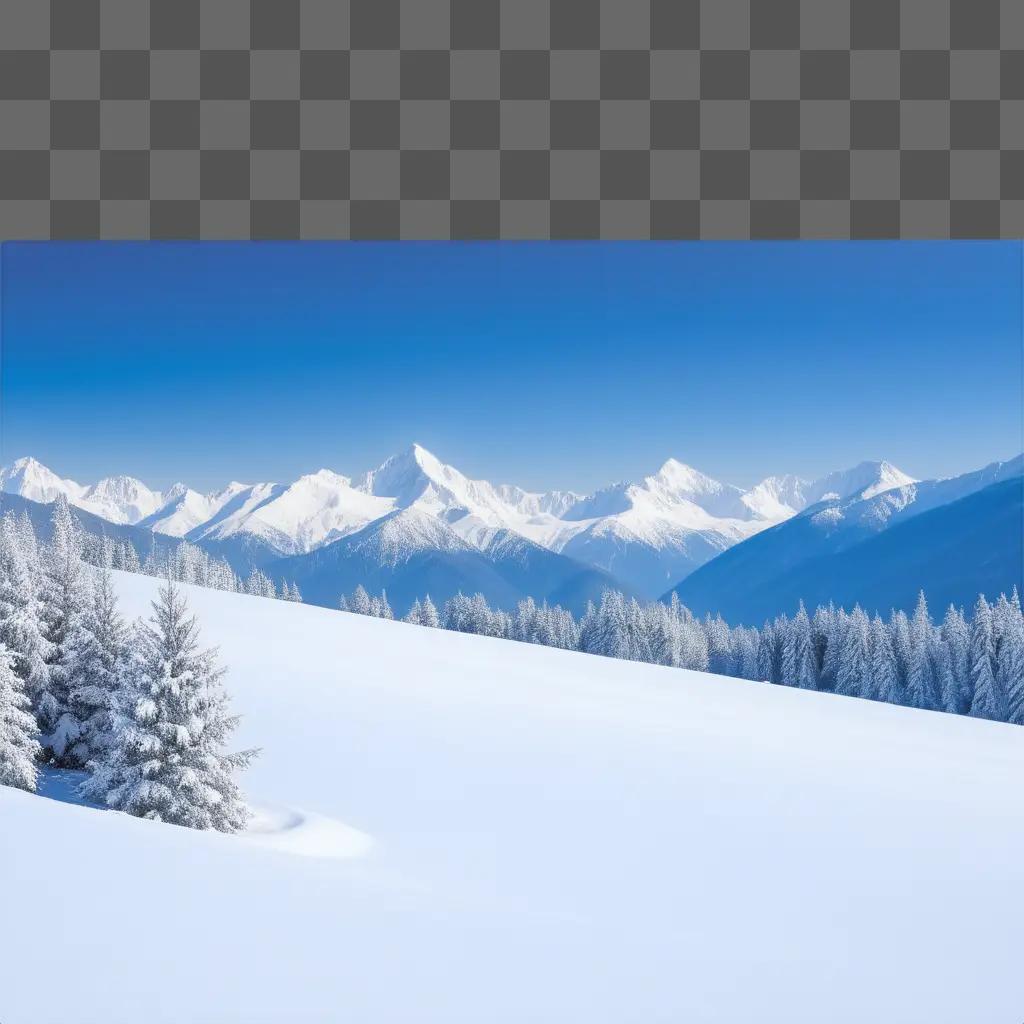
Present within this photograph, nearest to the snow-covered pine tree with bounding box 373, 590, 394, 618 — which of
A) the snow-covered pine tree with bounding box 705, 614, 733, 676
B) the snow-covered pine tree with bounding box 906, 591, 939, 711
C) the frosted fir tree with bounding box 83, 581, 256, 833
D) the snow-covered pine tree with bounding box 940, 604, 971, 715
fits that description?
the snow-covered pine tree with bounding box 705, 614, 733, 676

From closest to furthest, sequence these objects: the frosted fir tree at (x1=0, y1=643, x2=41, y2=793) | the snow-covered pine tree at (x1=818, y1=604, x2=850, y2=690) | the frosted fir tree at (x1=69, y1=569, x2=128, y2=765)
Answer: the frosted fir tree at (x1=0, y1=643, x2=41, y2=793) → the frosted fir tree at (x1=69, y1=569, x2=128, y2=765) → the snow-covered pine tree at (x1=818, y1=604, x2=850, y2=690)

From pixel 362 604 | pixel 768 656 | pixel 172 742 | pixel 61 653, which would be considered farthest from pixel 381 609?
pixel 172 742

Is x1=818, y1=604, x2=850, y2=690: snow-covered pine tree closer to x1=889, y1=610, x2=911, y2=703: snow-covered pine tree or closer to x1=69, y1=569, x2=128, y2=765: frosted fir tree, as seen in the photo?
x1=889, y1=610, x2=911, y2=703: snow-covered pine tree

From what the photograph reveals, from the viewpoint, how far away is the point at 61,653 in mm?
15391

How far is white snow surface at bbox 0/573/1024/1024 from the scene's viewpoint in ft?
14.7

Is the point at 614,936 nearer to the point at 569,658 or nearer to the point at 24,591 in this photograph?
the point at 24,591

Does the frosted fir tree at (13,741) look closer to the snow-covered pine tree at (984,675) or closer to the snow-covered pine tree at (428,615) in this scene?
the snow-covered pine tree at (984,675)

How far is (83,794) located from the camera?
10930 millimetres

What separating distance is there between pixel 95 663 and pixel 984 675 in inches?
1974

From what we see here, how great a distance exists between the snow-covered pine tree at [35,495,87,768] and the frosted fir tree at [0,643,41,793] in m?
2.17

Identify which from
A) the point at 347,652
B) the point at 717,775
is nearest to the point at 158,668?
the point at 717,775

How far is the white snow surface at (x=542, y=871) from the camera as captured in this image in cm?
447

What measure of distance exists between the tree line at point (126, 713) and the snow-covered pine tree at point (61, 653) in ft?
0.10

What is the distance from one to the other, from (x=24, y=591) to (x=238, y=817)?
8.53 meters
